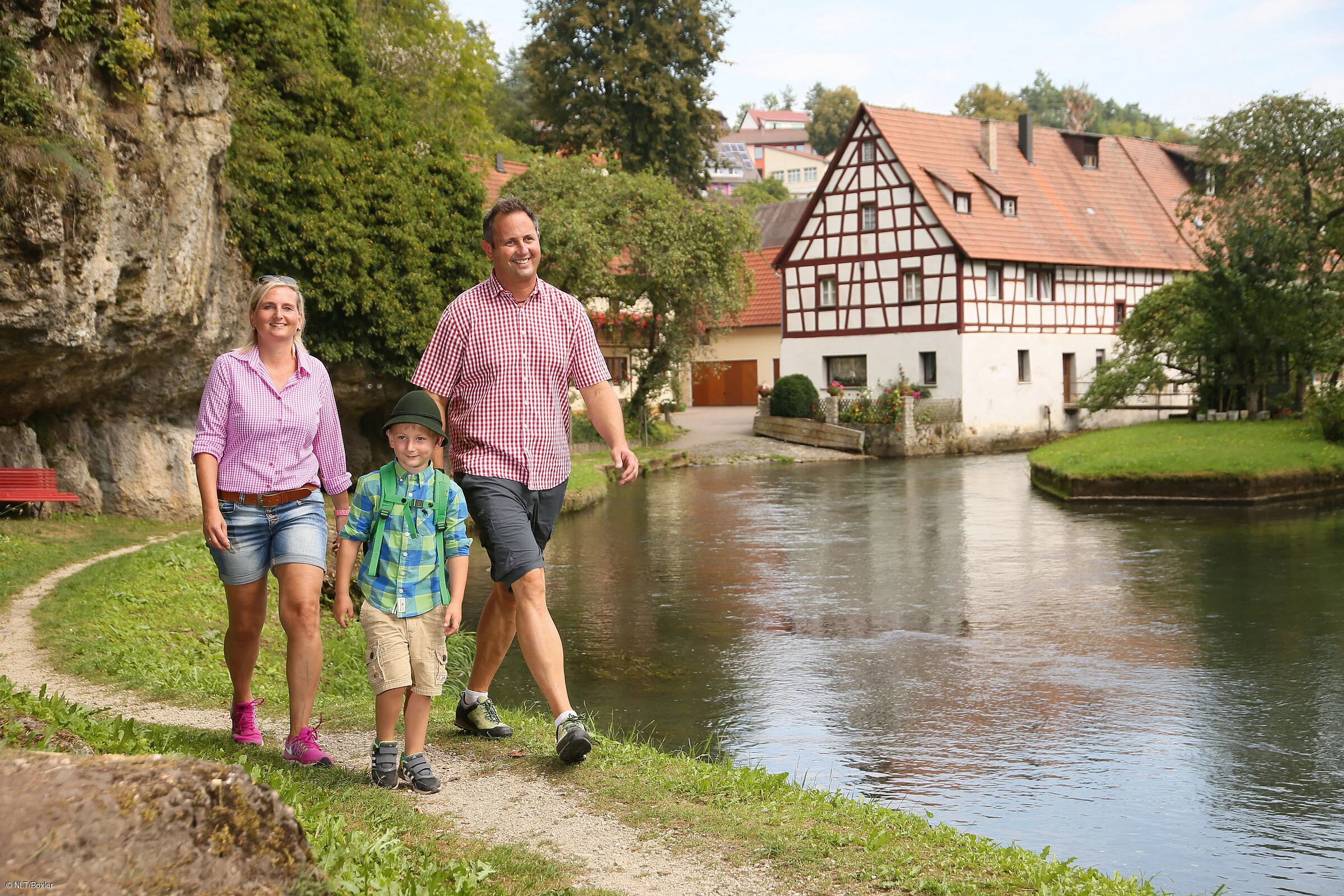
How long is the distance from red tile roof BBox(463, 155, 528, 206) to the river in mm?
10179

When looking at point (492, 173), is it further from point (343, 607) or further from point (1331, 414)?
point (343, 607)

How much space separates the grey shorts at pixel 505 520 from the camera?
5.40 metres

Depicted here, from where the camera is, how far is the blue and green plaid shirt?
16.3 feet

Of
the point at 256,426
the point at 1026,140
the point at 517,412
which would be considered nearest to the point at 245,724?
the point at 256,426

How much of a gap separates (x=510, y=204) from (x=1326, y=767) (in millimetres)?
5438

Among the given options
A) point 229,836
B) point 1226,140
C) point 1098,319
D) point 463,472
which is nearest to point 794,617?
point 463,472

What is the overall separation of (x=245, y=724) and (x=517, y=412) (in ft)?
6.08

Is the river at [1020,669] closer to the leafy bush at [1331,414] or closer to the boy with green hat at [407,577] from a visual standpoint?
the boy with green hat at [407,577]

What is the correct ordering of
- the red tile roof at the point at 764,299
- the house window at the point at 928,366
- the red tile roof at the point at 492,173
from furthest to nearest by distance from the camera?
the red tile roof at the point at 764,299, the house window at the point at 928,366, the red tile roof at the point at 492,173

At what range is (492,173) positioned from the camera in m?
45.5

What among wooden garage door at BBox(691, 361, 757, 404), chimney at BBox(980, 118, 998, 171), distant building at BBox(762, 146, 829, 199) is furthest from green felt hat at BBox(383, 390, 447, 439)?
distant building at BBox(762, 146, 829, 199)

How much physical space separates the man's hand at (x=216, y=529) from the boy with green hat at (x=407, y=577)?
54 cm

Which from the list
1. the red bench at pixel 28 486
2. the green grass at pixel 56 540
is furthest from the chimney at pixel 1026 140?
the red bench at pixel 28 486

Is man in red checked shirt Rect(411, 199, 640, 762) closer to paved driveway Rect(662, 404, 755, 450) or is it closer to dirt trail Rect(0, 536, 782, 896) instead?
dirt trail Rect(0, 536, 782, 896)
